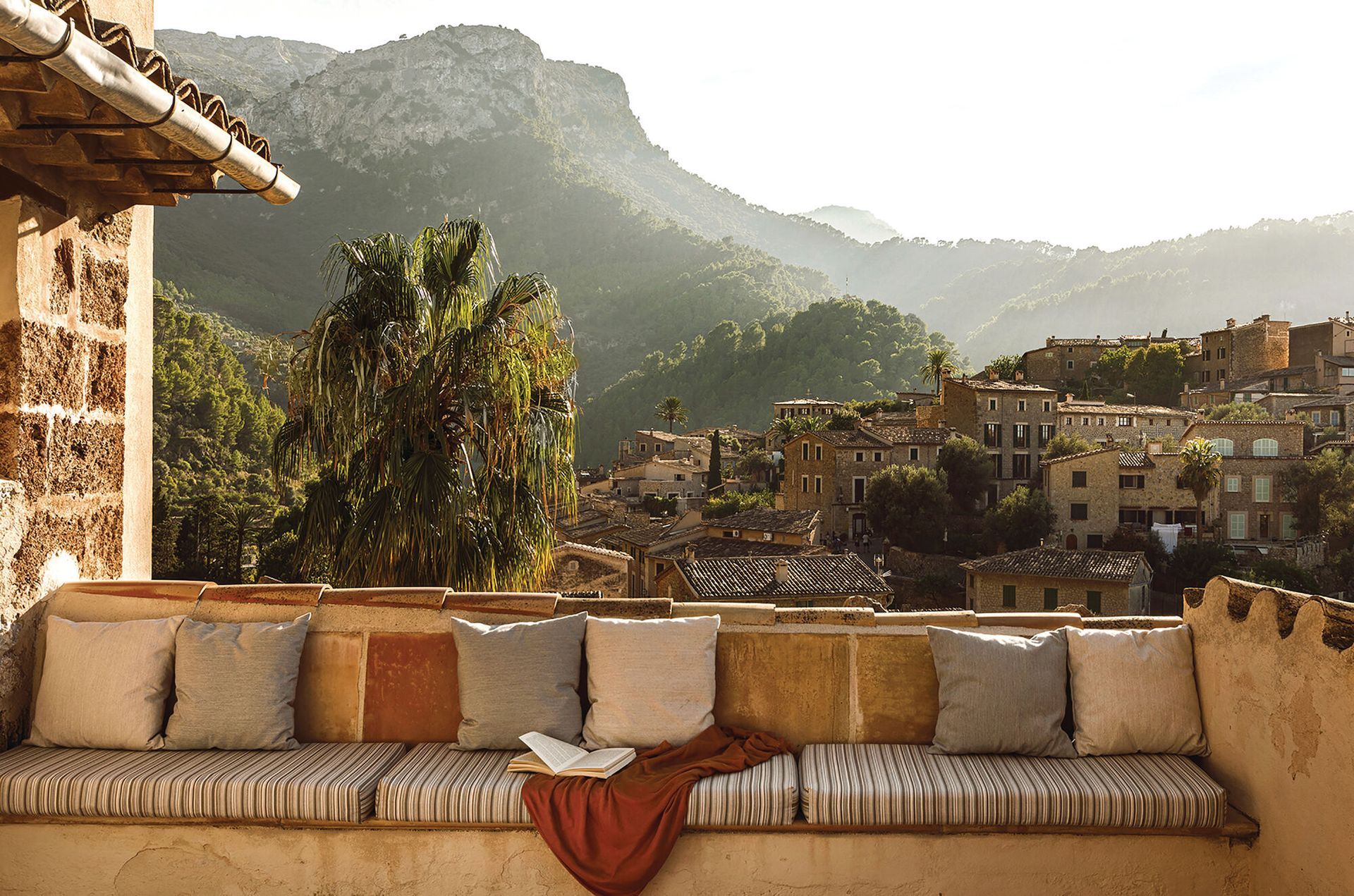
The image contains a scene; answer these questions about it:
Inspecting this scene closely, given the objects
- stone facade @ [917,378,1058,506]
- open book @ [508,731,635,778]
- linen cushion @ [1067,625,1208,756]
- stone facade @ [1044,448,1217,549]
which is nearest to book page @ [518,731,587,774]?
open book @ [508,731,635,778]

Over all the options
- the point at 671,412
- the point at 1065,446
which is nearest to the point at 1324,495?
the point at 1065,446

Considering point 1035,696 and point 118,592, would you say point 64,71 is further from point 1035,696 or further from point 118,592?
point 1035,696

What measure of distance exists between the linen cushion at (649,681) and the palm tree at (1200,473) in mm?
27447

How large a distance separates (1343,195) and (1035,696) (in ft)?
338

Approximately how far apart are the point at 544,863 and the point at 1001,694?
1354 mm

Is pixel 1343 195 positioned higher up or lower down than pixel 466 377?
higher up

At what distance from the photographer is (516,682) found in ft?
8.95

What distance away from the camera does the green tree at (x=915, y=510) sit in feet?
94.7

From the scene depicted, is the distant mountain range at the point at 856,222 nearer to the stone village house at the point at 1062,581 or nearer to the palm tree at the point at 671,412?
the palm tree at the point at 671,412

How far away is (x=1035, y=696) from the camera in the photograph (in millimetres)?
2633

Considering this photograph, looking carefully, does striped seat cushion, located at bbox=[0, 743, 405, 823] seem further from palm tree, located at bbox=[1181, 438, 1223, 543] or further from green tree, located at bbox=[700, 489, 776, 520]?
green tree, located at bbox=[700, 489, 776, 520]

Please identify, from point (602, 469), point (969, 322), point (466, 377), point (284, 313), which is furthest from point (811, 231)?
A: point (466, 377)

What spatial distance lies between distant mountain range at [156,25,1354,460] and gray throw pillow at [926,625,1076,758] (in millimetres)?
53220

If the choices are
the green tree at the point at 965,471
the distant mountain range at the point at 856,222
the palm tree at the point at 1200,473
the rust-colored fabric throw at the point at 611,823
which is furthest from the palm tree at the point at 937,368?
the distant mountain range at the point at 856,222
